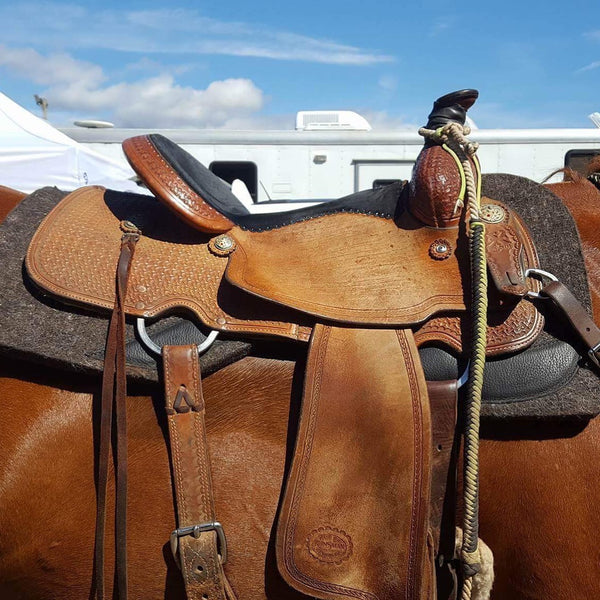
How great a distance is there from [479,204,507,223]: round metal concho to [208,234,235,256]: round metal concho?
595 mm

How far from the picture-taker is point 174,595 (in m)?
1.24

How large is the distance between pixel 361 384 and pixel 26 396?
74 centimetres

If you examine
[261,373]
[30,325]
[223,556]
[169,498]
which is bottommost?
[223,556]

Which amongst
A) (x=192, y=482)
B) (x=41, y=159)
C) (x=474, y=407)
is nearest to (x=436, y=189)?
(x=474, y=407)

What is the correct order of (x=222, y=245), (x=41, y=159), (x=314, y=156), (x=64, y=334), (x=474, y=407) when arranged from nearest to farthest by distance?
1. (x=474, y=407)
2. (x=64, y=334)
3. (x=222, y=245)
4. (x=41, y=159)
5. (x=314, y=156)

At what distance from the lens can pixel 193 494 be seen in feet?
3.92

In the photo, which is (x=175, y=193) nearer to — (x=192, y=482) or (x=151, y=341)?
(x=151, y=341)

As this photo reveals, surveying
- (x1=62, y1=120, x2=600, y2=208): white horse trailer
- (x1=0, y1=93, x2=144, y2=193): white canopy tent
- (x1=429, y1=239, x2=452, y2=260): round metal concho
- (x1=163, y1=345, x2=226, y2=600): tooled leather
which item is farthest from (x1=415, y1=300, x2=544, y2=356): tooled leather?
(x1=62, y1=120, x2=600, y2=208): white horse trailer

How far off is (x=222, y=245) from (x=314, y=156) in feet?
17.7

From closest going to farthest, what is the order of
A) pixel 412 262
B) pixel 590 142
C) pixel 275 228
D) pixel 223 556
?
pixel 223 556
pixel 412 262
pixel 275 228
pixel 590 142

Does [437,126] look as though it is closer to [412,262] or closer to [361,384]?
[412,262]

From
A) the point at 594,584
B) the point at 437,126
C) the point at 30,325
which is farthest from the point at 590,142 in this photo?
the point at 30,325

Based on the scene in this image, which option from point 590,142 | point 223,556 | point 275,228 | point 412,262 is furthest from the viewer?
point 590,142

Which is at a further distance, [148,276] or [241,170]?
[241,170]
